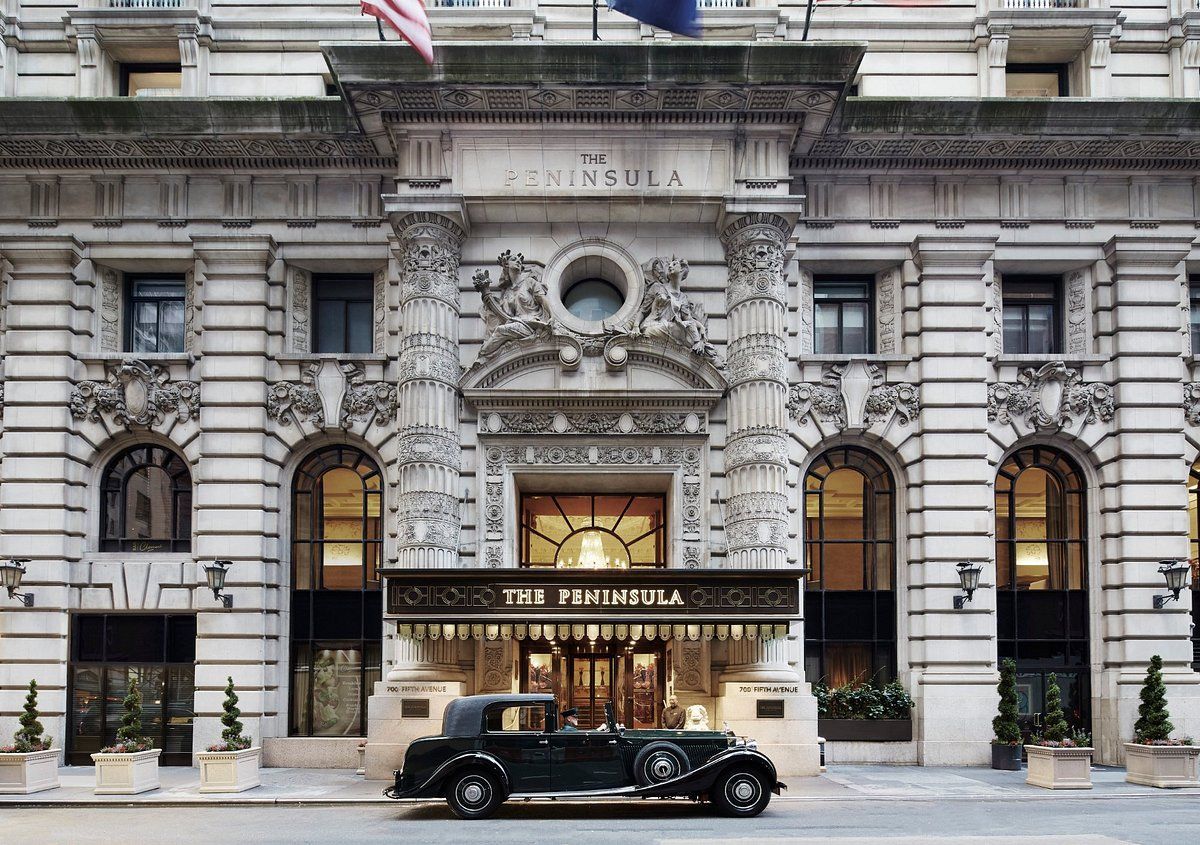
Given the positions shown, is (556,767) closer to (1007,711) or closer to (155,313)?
(1007,711)

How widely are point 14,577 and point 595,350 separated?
1376 centimetres

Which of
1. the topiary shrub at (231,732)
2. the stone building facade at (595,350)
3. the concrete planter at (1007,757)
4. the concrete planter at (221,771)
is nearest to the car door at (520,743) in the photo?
the concrete planter at (221,771)

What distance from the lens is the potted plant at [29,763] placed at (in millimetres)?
21938

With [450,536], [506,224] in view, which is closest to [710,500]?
[450,536]

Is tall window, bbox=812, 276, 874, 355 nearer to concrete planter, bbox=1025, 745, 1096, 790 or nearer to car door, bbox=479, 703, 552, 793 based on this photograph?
concrete planter, bbox=1025, 745, 1096, 790

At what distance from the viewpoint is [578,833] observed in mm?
17281

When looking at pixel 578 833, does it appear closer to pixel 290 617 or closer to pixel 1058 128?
pixel 290 617

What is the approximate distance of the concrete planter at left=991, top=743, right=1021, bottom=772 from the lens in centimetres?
2530

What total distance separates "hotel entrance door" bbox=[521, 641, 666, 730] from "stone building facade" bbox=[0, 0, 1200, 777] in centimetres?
10

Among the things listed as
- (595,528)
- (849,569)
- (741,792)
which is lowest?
(741,792)

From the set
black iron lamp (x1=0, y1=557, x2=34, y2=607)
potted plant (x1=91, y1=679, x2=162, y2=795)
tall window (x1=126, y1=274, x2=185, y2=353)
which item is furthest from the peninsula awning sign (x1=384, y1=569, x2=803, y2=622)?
tall window (x1=126, y1=274, x2=185, y2=353)

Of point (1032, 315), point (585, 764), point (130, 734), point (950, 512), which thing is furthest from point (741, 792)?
point (1032, 315)

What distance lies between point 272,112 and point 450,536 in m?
10.6

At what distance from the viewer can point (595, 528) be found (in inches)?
1104
